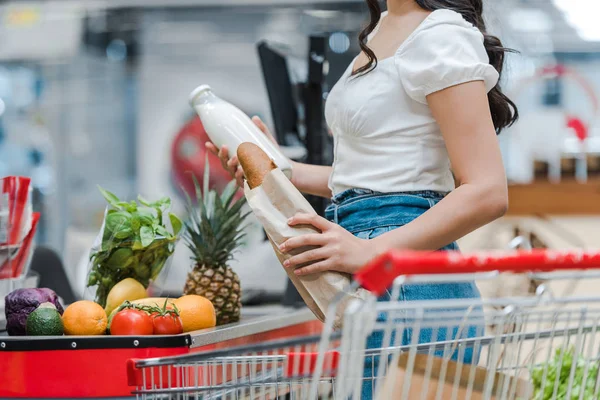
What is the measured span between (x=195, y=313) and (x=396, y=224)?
1.82ft

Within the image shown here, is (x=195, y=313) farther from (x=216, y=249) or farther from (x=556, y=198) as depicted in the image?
(x=556, y=198)

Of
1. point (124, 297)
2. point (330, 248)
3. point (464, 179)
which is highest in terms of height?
point (464, 179)

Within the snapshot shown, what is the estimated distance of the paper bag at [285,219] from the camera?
1458mm

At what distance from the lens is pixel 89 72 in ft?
29.3

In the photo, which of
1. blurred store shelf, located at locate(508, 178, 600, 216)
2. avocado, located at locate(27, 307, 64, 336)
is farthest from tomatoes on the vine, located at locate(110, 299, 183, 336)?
blurred store shelf, located at locate(508, 178, 600, 216)

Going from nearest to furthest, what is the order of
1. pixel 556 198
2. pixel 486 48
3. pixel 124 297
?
1. pixel 486 48
2. pixel 124 297
3. pixel 556 198

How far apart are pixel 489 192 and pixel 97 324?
85cm

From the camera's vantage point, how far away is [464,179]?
1425mm

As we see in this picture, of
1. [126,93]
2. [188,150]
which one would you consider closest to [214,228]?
[188,150]

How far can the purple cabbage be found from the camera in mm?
1825

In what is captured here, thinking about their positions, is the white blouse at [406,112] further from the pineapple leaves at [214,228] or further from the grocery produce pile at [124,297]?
the pineapple leaves at [214,228]

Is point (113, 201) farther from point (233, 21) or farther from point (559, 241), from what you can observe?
point (233, 21)

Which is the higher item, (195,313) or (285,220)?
(285,220)

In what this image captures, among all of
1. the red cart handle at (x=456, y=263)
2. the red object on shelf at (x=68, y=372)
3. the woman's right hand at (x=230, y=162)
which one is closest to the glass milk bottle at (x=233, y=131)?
the woman's right hand at (x=230, y=162)
